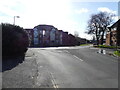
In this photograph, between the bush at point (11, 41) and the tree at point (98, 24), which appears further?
the tree at point (98, 24)

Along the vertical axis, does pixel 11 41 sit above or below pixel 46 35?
below

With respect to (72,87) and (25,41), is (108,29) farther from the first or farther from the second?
(72,87)

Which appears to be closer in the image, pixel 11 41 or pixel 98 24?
pixel 11 41

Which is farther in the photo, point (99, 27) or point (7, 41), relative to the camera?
point (99, 27)

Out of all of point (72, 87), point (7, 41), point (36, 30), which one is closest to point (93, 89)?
point (72, 87)

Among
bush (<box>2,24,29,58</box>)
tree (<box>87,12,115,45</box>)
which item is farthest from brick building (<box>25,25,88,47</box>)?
bush (<box>2,24,29,58</box>)

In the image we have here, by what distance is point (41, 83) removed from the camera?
313 inches

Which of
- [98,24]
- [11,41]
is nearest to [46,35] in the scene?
[98,24]

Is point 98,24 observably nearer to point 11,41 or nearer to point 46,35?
point 46,35

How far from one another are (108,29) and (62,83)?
68.7 meters

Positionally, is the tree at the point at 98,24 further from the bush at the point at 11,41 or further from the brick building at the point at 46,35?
the bush at the point at 11,41

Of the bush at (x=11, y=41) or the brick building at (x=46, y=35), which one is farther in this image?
the brick building at (x=46, y=35)

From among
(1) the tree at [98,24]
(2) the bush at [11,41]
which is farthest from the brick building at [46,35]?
(2) the bush at [11,41]

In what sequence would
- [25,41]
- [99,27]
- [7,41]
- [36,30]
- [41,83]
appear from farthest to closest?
[36,30] → [99,27] → [25,41] → [7,41] → [41,83]
